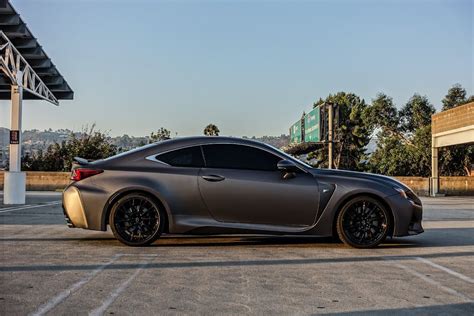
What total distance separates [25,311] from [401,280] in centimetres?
338

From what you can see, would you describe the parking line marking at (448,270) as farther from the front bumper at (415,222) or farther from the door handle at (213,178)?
the door handle at (213,178)

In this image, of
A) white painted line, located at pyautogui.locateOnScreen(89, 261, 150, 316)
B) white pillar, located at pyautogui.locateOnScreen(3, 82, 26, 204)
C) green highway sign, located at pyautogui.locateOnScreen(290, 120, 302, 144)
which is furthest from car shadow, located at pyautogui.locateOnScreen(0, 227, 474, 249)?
green highway sign, located at pyautogui.locateOnScreen(290, 120, 302, 144)

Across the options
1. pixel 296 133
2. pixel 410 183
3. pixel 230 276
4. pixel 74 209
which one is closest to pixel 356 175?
pixel 230 276

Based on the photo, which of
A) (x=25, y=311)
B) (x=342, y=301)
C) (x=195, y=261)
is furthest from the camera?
(x=195, y=261)

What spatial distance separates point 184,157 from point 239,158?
0.72 metres

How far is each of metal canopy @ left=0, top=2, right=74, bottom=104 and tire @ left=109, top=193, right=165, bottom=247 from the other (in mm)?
10883

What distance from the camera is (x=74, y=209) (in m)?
7.72

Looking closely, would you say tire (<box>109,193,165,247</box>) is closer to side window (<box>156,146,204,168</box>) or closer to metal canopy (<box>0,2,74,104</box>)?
side window (<box>156,146,204,168</box>)

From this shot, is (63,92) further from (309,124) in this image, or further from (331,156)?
(309,124)

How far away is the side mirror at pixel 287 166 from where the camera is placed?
764cm

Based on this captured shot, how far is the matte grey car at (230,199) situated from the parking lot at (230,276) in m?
0.30

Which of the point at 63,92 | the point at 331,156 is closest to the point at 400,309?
the point at 63,92

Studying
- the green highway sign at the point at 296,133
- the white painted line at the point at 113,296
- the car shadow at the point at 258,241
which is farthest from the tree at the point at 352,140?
the white painted line at the point at 113,296

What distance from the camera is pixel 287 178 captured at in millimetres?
7703
